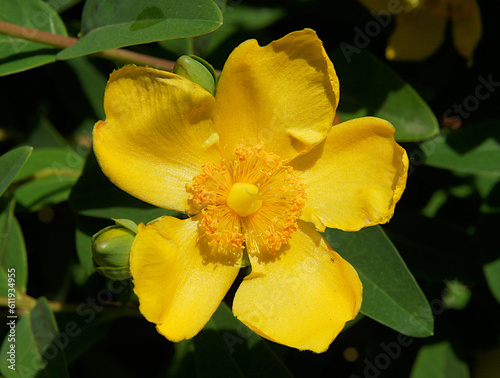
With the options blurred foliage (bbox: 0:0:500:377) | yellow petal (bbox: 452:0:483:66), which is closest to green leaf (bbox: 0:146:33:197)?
blurred foliage (bbox: 0:0:500:377)

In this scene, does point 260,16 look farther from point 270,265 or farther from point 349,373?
point 349,373

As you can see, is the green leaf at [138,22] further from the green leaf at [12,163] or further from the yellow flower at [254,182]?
the green leaf at [12,163]

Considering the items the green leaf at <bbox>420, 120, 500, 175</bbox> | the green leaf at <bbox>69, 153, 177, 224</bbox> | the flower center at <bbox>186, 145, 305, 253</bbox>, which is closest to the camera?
the flower center at <bbox>186, 145, 305, 253</bbox>

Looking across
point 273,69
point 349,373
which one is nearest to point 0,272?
point 273,69

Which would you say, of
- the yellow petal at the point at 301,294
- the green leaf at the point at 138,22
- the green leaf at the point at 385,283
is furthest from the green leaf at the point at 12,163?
the green leaf at the point at 385,283

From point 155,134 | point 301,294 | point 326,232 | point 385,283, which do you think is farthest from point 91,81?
point 385,283

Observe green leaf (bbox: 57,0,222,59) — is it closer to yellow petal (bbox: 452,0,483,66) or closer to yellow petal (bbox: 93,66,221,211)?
yellow petal (bbox: 93,66,221,211)

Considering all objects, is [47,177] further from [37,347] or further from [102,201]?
[37,347]
